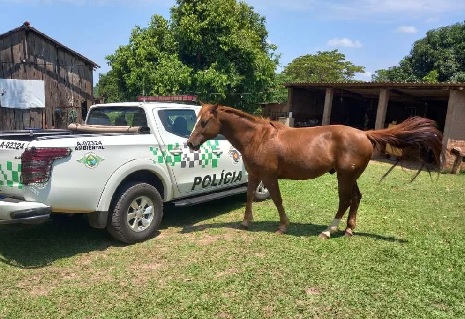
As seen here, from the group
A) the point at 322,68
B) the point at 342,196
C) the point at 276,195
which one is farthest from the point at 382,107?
the point at 322,68

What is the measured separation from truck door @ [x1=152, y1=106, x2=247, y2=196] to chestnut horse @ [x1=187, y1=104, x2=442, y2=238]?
46cm

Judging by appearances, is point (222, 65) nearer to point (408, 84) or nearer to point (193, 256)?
point (408, 84)

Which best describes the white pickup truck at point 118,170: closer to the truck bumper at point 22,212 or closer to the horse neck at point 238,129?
the truck bumper at point 22,212

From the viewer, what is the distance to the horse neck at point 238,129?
17.7ft

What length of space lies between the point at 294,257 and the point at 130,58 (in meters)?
17.2

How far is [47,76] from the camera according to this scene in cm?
1321

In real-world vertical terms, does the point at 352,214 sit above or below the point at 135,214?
above

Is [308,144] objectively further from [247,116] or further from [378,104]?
[378,104]

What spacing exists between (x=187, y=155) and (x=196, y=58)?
14578mm

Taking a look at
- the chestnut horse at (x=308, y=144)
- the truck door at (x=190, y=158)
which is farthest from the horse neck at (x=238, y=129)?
the truck door at (x=190, y=158)

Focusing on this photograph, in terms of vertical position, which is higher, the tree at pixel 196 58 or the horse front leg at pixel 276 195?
the tree at pixel 196 58

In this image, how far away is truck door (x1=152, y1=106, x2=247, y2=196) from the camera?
5.40m

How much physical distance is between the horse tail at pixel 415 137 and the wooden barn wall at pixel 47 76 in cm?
1160

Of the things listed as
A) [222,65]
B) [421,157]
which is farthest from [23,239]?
[222,65]
